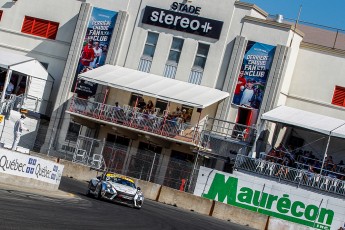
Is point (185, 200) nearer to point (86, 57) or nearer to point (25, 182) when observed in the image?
point (25, 182)

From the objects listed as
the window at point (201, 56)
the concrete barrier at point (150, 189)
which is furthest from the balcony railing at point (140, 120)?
the concrete barrier at point (150, 189)

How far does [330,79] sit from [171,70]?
33.5 ft

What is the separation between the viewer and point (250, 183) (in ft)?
158

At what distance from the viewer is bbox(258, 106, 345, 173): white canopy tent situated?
5062 centimetres

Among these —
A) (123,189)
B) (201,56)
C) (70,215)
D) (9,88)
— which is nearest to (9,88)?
(9,88)

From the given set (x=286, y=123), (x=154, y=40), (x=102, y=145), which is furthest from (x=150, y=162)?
(x=154, y=40)

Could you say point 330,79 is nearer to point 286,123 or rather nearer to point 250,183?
point 286,123

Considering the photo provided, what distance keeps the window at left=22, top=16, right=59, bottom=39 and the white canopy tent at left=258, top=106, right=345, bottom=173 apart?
1777 centimetres

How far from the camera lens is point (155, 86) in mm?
57875

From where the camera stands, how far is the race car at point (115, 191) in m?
37.5

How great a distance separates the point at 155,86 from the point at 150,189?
38.8 feet

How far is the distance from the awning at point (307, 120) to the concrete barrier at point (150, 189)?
8.65 metres

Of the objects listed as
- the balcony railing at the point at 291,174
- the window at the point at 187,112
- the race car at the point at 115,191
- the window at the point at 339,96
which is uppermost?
the window at the point at 339,96

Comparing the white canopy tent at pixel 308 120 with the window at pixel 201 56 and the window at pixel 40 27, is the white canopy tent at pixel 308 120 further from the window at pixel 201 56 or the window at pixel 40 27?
the window at pixel 40 27
